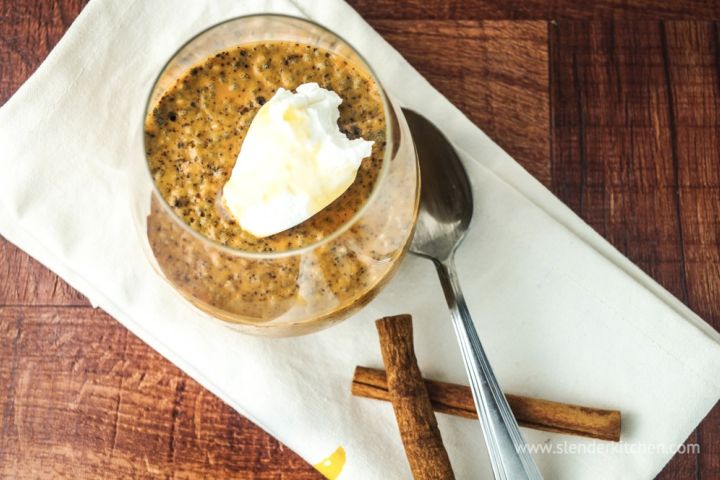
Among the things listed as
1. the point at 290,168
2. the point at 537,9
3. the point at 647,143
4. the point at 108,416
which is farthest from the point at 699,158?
the point at 108,416

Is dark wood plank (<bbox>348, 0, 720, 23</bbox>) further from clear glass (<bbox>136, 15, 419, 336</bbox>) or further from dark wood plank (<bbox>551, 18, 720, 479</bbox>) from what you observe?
clear glass (<bbox>136, 15, 419, 336</bbox>)

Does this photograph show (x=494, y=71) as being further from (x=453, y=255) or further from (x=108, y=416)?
(x=108, y=416)

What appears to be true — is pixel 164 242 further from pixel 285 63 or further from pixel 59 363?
pixel 59 363

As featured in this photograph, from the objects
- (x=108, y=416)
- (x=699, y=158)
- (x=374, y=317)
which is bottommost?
(x=108, y=416)

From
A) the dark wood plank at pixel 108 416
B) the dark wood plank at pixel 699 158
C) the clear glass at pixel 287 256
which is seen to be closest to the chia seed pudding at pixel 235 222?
the clear glass at pixel 287 256

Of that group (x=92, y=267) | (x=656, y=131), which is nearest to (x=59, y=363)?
(x=92, y=267)

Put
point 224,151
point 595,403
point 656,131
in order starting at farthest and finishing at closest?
1. point 656,131
2. point 595,403
3. point 224,151

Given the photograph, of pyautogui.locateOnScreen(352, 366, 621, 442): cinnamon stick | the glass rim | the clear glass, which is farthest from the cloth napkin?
the glass rim
